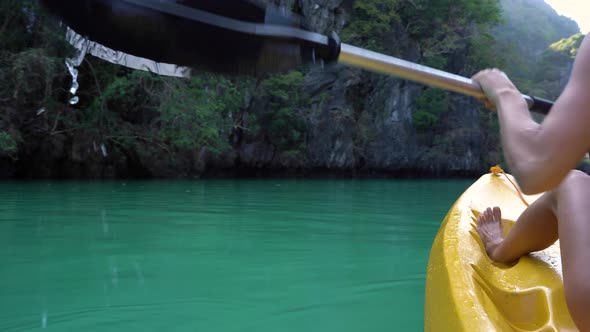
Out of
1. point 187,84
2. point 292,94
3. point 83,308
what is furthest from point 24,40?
point 83,308

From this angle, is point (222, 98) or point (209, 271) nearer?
point (209, 271)

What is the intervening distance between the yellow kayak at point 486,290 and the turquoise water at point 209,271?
34cm

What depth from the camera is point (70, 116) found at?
1047 centimetres

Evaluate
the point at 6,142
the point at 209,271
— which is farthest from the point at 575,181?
the point at 6,142

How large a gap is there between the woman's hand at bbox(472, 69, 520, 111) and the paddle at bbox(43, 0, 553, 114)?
273 millimetres

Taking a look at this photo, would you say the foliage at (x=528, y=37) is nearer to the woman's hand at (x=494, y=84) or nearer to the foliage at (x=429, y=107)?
the foliage at (x=429, y=107)

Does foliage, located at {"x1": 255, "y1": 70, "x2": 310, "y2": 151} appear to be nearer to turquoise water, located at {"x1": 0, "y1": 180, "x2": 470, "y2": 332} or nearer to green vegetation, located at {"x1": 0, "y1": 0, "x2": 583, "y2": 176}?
green vegetation, located at {"x1": 0, "y1": 0, "x2": 583, "y2": 176}

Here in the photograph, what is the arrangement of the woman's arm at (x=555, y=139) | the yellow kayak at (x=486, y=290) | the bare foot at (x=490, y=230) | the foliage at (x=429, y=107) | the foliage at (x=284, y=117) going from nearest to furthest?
the woman's arm at (x=555, y=139)
the yellow kayak at (x=486, y=290)
the bare foot at (x=490, y=230)
the foliage at (x=284, y=117)
the foliage at (x=429, y=107)

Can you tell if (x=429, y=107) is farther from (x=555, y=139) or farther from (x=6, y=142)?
(x=555, y=139)

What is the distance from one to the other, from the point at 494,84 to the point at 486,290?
592 millimetres

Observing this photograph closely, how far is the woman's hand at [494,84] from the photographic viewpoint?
3.59 ft

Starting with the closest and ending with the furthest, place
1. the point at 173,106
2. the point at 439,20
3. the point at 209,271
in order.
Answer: the point at 209,271 < the point at 173,106 < the point at 439,20

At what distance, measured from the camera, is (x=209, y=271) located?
2.46 meters

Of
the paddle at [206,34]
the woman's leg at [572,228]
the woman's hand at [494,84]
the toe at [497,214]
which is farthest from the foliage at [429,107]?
the paddle at [206,34]
